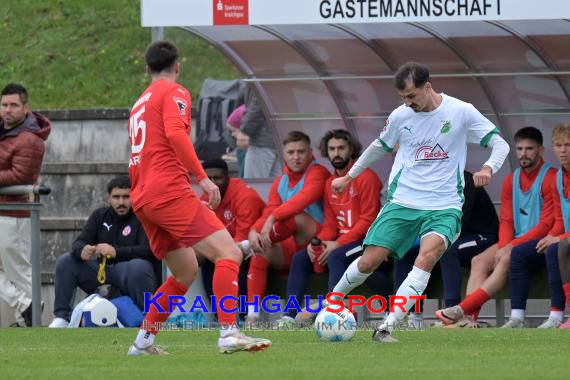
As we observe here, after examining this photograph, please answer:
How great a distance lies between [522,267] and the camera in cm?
1322

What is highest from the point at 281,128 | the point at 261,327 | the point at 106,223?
the point at 281,128

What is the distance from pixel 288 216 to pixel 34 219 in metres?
2.57

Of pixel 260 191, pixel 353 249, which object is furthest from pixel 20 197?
pixel 353 249

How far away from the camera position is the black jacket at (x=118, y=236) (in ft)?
47.2

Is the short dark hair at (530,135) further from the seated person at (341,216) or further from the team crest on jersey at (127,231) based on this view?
the team crest on jersey at (127,231)

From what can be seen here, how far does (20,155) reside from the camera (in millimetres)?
14641

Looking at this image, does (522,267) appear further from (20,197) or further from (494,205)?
(20,197)

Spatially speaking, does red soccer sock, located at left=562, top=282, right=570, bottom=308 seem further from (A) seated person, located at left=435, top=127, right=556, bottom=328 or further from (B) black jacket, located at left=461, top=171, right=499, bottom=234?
(B) black jacket, located at left=461, top=171, right=499, bottom=234

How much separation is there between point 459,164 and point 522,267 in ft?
9.37

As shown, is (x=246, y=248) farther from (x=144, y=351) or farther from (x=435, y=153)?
(x=144, y=351)

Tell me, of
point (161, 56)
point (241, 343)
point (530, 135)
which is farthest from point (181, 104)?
point (530, 135)

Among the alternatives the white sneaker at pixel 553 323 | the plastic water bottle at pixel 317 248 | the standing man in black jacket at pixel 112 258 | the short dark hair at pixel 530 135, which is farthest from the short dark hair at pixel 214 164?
the white sneaker at pixel 553 323

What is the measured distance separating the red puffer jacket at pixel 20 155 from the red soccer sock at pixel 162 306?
558 centimetres

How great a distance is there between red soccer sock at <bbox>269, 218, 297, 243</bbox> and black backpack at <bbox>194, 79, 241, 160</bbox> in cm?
239
